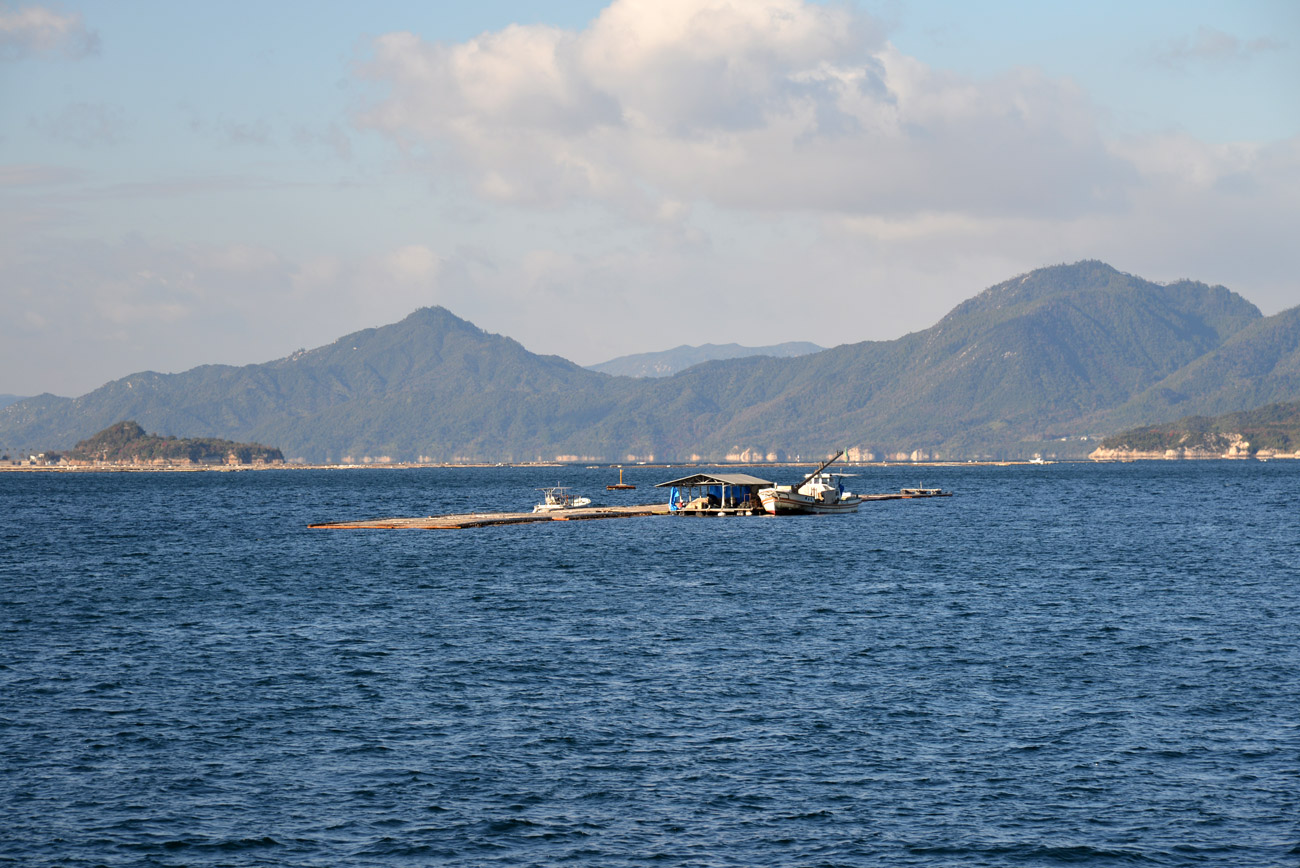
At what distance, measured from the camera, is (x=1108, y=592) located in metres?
66.5

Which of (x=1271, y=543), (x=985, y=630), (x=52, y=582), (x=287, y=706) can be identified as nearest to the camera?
(x=287, y=706)

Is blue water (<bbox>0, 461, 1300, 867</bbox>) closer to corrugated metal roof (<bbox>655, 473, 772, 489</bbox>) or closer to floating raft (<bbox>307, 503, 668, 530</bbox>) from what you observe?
floating raft (<bbox>307, 503, 668, 530</bbox>)

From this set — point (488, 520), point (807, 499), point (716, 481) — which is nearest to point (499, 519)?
point (488, 520)

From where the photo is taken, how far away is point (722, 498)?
136 m

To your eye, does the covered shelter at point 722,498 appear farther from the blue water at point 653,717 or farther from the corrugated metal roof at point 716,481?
the blue water at point 653,717

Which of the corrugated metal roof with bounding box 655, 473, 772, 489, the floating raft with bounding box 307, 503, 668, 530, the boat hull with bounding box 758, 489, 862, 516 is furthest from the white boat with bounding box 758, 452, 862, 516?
the floating raft with bounding box 307, 503, 668, 530

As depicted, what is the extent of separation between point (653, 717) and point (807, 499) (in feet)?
338

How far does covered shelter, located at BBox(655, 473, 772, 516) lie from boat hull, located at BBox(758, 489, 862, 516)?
4.92 feet

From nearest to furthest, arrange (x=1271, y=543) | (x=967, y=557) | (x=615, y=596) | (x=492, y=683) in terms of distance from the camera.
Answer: (x=492, y=683) < (x=615, y=596) < (x=967, y=557) < (x=1271, y=543)

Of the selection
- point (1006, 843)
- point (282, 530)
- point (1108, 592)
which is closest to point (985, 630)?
point (1108, 592)

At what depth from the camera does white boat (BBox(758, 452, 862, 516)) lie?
13438cm

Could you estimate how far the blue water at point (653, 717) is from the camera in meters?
26.1

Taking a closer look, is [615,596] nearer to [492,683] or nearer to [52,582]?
[492,683]

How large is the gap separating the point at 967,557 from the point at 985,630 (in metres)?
36.8
